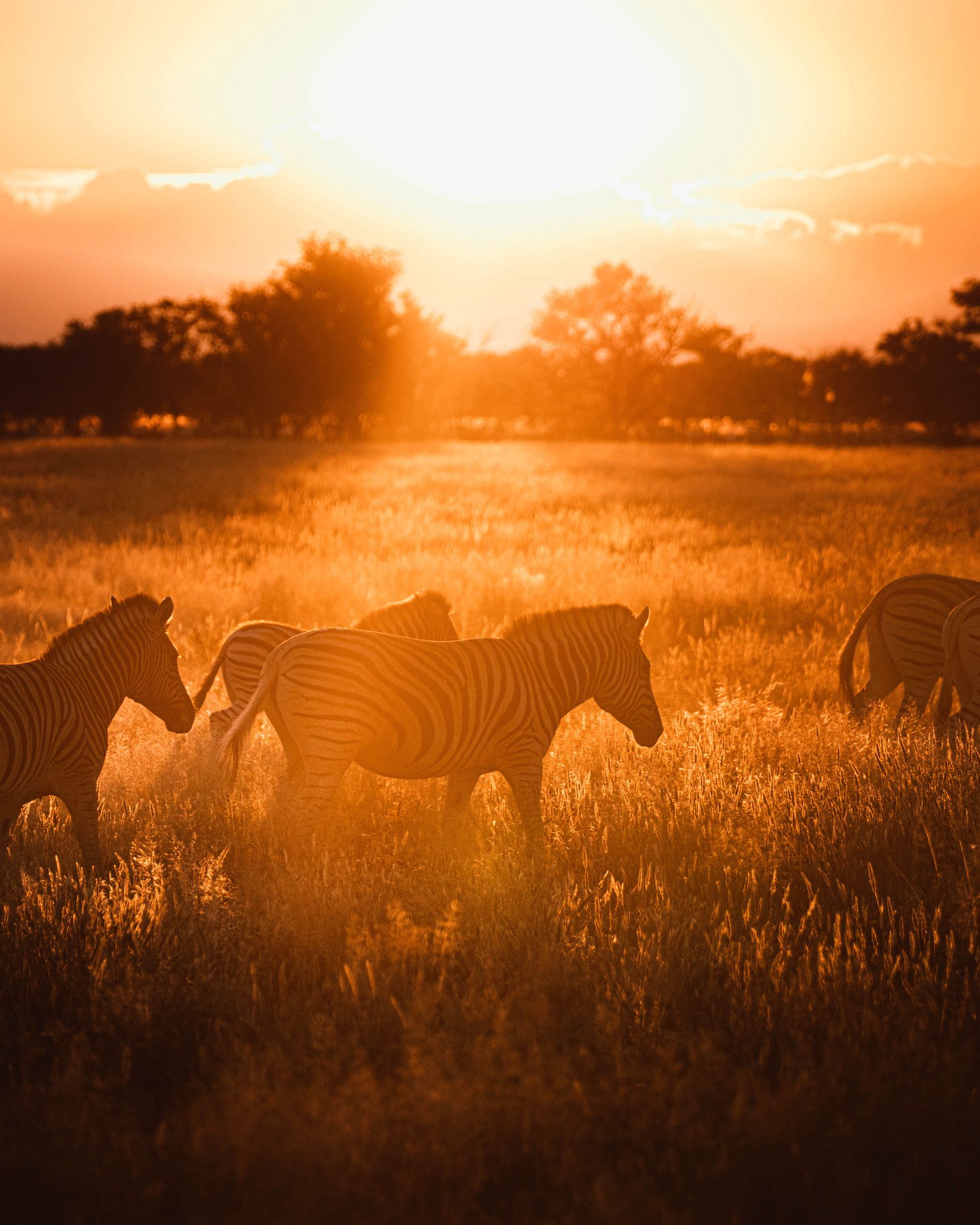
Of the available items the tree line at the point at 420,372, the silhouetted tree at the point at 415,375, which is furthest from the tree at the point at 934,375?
the silhouetted tree at the point at 415,375

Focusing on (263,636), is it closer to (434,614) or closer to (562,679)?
(434,614)

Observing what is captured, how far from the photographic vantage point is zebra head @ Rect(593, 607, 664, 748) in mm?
5609

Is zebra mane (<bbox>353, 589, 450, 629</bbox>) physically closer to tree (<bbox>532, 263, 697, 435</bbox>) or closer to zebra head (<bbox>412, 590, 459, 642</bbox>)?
zebra head (<bbox>412, 590, 459, 642</bbox>)

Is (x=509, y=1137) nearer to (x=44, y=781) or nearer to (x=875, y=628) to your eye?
(x=44, y=781)

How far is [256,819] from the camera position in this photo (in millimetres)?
5398

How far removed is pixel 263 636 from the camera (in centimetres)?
644

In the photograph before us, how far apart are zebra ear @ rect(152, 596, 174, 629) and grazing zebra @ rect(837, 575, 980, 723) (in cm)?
535

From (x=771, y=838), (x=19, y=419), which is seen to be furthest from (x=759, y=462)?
(x=19, y=419)

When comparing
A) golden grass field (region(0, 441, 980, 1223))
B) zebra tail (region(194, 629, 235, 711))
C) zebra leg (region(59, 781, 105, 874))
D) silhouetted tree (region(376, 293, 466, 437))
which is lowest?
golden grass field (region(0, 441, 980, 1223))

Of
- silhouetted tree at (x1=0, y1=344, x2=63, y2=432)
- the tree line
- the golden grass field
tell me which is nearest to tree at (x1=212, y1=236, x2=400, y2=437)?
the tree line

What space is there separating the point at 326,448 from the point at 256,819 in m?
39.4

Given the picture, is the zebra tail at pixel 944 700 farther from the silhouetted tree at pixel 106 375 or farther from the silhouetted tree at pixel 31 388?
the silhouetted tree at pixel 31 388

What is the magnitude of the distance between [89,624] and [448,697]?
229cm

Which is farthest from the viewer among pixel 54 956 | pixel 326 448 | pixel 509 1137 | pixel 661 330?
pixel 661 330
